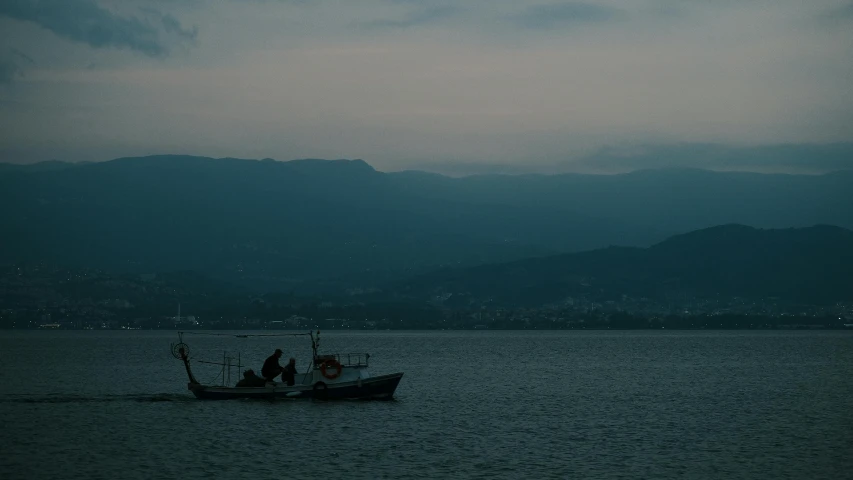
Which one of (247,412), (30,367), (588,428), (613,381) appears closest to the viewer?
(588,428)

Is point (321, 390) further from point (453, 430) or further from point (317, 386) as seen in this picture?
point (453, 430)

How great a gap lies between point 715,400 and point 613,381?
72.3 feet

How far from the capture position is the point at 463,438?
187 feet

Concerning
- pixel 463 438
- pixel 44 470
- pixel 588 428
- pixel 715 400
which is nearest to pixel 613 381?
pixel 715 400

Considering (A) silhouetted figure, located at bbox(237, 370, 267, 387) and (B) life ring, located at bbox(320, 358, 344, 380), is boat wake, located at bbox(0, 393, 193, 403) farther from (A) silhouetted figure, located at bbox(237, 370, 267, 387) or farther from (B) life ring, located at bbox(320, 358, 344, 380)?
(B) life ring, located at bbox(320, 358, 344, 380)

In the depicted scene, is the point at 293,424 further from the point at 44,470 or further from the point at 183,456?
the point at 44,470

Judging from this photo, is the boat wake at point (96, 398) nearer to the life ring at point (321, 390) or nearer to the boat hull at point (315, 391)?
the boat hull at point (315, 391)

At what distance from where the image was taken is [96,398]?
8012 centimetres

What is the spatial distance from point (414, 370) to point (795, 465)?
73.6 metres

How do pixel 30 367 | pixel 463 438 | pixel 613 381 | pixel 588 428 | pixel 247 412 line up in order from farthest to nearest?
pixel 30 367 < pixel 613 381 < pixel 247 412 < pixel 588 428 < pixel 463 438

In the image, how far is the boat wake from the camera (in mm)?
77812

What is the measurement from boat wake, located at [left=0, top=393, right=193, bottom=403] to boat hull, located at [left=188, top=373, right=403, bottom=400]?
500 centimetres

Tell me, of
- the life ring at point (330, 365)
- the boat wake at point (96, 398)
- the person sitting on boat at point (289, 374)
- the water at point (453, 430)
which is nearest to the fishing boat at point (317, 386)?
the life ring at point (330, 365)

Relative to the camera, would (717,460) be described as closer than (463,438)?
Yes
